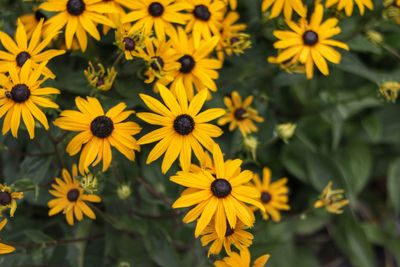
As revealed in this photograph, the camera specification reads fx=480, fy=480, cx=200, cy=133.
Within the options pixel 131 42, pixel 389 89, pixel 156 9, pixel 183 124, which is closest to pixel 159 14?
pixel 156 9

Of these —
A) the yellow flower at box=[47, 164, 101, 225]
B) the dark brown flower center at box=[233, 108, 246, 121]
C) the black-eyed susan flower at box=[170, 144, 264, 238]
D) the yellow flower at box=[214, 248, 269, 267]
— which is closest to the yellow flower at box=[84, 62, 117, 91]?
the yellow flower at box=[47, 164, 101, 225]

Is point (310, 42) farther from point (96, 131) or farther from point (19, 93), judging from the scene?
point (19, 93)

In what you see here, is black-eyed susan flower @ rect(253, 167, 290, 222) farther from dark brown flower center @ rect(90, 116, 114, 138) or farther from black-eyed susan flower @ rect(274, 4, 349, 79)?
dark brown flower center @ rect(90, 116, 114, 138)

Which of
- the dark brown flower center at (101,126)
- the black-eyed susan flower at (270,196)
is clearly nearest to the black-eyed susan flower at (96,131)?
the dark brown flower center at (101,126)

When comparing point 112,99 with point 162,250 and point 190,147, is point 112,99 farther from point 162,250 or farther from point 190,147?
point 162,250

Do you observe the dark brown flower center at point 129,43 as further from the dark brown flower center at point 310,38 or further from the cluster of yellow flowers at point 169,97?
the dark brown flower center at point 310,38

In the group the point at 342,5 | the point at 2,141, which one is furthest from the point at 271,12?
the point at 2,141
